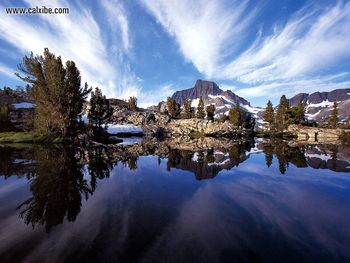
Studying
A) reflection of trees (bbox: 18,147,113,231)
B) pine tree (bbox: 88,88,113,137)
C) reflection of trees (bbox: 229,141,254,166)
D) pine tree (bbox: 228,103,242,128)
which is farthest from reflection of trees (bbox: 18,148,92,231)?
pine tree (bbox: 228,103,242,128)

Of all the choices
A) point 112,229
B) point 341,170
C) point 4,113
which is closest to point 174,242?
point 112,229

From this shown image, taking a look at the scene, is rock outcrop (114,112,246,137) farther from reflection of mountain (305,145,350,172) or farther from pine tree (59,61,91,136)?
reflection of mountain (305,145,350,172)

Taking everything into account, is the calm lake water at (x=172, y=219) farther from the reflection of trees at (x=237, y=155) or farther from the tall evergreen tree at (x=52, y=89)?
the tall evergreen tree at (x=52, y=89)

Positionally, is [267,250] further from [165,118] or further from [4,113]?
[165,118]

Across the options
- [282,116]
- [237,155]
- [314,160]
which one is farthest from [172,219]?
[282,116]

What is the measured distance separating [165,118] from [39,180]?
122227mm

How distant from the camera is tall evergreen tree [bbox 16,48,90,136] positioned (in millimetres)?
46875

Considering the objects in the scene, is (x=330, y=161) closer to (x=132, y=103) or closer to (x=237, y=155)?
(x=237, y=155)

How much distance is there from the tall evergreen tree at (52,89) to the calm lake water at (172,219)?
1394 inches

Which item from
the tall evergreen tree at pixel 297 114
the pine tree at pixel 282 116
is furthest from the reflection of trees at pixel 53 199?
the tall evergreen tree at pixel 297 114

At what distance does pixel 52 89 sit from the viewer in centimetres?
4688

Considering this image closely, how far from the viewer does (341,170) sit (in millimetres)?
19172

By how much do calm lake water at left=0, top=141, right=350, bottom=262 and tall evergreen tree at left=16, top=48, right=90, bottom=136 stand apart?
35396 mm

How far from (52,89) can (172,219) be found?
4595 centimetres
